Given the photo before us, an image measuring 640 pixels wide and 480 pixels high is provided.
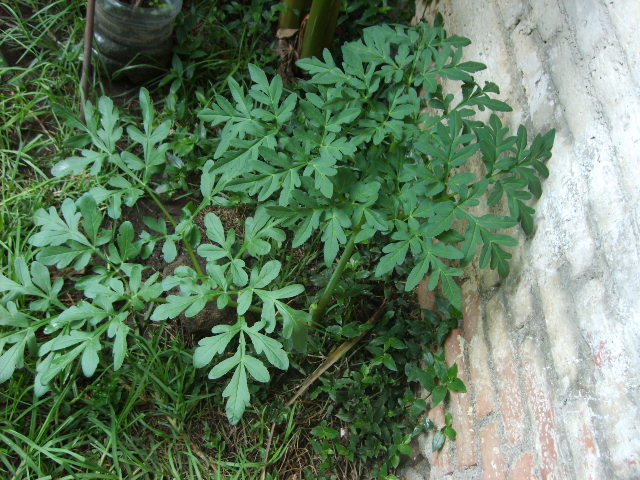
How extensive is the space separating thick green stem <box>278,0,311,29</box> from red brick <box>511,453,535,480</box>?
2132 millimetres

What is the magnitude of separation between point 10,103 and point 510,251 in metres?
2.24

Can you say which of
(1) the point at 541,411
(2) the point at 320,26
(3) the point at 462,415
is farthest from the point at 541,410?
(2) the point at 320,26

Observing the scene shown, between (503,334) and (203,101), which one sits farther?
(203,101)

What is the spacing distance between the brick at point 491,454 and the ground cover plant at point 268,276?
18 cm

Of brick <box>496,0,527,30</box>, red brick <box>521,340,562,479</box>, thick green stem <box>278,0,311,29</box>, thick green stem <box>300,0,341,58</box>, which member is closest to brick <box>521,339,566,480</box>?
red brick <box>521,340,562,479</box>

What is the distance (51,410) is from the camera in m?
2.13

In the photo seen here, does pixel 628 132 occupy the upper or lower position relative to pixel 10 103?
upper

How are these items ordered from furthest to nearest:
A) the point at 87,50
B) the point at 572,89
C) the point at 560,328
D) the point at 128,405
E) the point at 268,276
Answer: the point at 87,50 → the point at 128,405 → the point at 268,276 → the point at 572,89 → the point at 560,328

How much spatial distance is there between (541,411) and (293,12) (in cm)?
207

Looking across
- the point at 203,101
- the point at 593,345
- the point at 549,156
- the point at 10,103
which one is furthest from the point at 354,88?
the point at 10,103

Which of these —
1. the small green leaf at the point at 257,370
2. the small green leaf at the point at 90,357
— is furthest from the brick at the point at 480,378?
the small green leaf at the point at 90,357

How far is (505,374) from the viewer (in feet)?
5.76

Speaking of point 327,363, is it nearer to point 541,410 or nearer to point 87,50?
point 541,410

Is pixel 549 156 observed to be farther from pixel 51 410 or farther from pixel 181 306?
pixel 51 410
